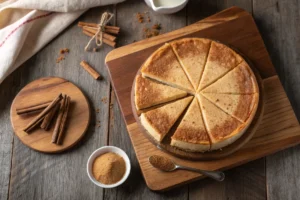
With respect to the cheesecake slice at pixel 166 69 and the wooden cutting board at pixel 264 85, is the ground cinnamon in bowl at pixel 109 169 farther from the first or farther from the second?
the cheesecake slice at pixel 166 69

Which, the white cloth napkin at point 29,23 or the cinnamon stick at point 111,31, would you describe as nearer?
the white cloth napkin at point 29,23

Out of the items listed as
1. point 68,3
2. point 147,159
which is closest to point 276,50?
point 147,159

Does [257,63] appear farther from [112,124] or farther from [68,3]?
[68,3]

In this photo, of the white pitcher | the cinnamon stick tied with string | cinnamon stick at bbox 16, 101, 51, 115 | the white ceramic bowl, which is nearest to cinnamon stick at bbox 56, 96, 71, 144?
cinnamon stick at bbox 16, 101, 51, 115

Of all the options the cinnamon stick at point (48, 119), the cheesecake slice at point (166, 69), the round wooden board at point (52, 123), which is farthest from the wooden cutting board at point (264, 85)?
the cinnamon stick at point (48, 119)

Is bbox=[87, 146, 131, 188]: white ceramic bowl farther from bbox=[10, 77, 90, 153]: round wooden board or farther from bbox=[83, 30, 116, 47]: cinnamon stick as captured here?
bbox=[83, 30, 116, 47]: cinnamon stick

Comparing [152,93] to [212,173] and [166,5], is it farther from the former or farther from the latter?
[166,5]

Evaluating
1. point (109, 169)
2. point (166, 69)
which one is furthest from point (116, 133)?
point (166, 69)

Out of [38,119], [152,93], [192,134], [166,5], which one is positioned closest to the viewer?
[192,134]
